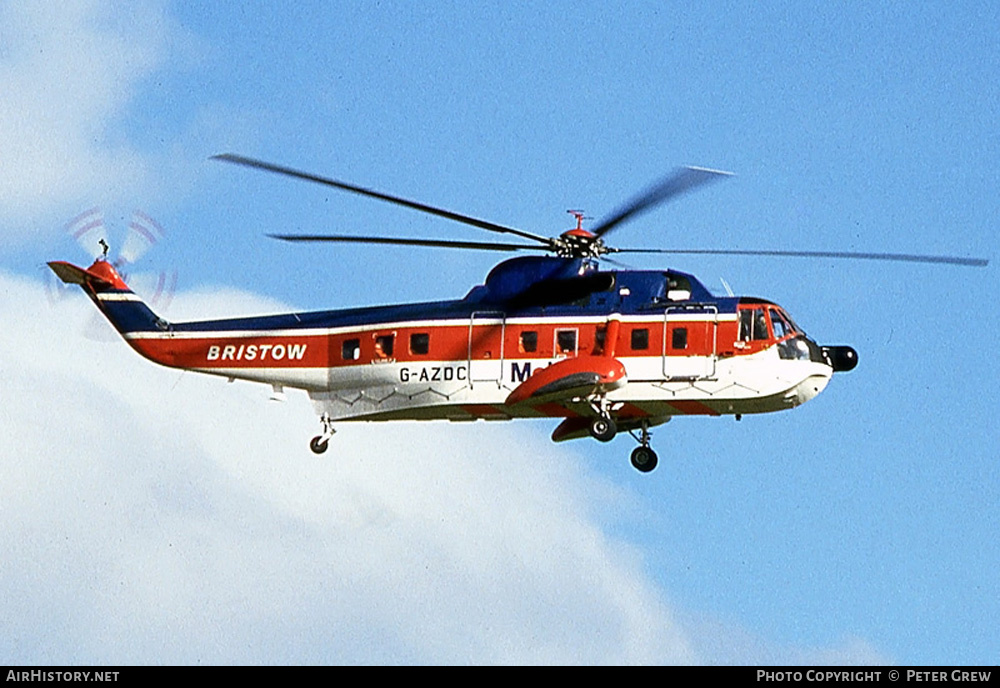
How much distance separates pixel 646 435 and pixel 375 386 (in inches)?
238

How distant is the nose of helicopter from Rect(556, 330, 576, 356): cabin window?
5.32 meters

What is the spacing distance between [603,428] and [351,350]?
6.09 m

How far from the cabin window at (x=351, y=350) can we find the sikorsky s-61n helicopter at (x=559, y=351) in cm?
3

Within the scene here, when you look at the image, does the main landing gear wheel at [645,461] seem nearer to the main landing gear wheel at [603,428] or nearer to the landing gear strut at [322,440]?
A: the main landing gear wheel at [603,428]

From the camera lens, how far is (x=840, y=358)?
48.5 meters

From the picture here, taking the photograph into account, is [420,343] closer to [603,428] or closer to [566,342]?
[566,342]

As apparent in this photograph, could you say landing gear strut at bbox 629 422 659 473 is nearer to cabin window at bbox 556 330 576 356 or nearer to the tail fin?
cabin window at bbox 556 330 576 356

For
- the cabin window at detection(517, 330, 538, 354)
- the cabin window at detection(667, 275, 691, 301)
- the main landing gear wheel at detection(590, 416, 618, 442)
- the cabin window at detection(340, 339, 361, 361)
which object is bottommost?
the main landing gear wheel at detection(590, 416, 618, 442)

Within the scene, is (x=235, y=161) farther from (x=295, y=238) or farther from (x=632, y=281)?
(x=632, y=281)

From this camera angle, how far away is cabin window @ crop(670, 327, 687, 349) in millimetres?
48281

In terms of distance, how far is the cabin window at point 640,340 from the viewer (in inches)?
1906

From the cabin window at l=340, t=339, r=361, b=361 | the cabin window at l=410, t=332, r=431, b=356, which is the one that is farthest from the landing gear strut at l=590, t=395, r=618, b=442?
Answer: the cabin window at l=340, t=339, r=361, b=361

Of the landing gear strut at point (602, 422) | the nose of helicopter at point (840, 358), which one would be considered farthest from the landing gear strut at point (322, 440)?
the nose of helicopter at point (840, 358)
